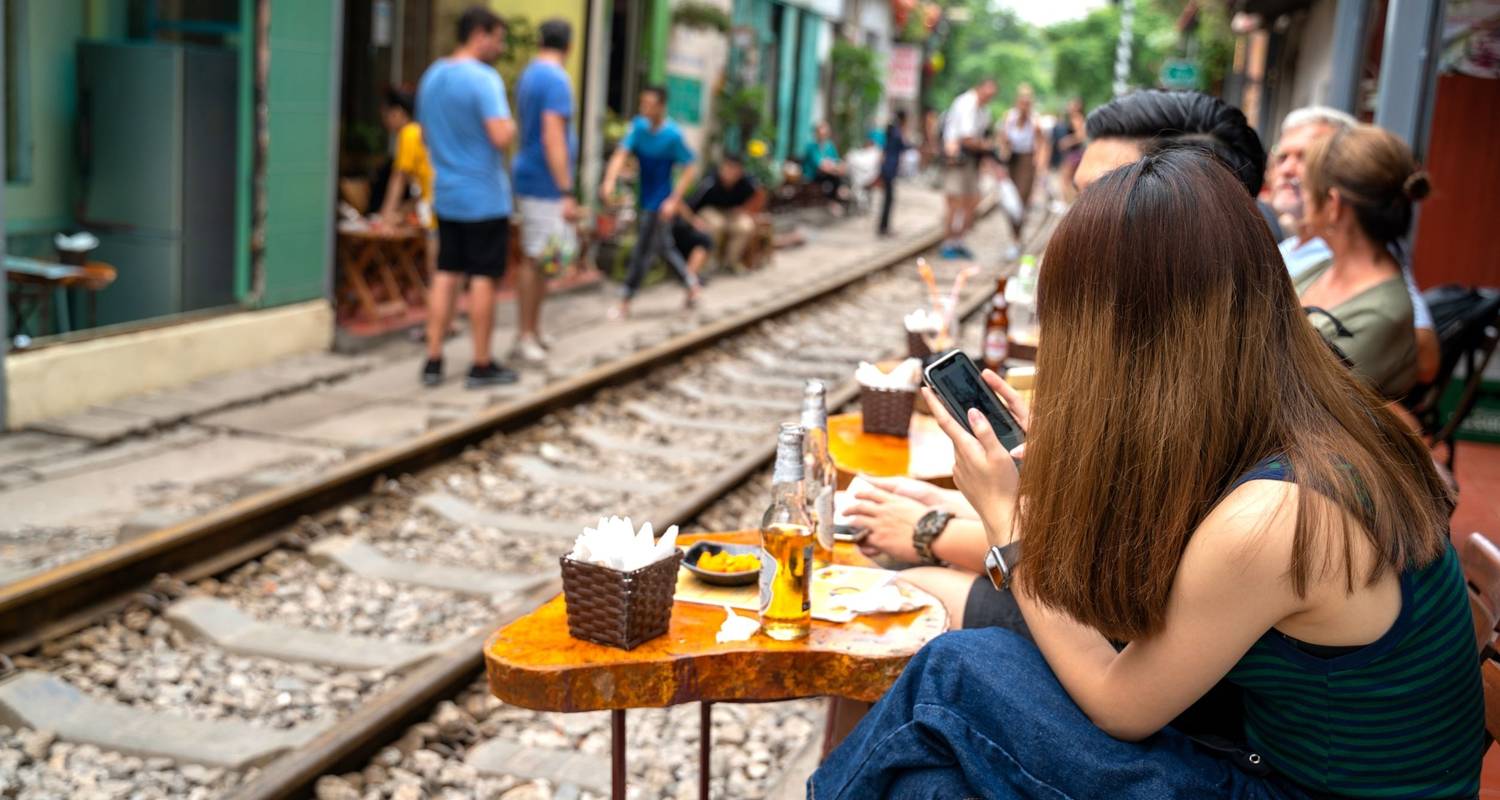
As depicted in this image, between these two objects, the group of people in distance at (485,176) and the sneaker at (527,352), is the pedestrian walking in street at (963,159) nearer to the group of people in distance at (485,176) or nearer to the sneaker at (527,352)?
the group of people in distance at (485,176)

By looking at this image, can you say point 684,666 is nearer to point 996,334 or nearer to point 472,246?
point 996,334

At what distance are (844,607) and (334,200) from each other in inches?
309

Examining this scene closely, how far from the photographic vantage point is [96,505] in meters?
5.70

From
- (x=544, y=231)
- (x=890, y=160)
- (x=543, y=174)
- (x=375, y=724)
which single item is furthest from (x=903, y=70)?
(x=375, y=724)

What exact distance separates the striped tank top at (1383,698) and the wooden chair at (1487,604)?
237 mm

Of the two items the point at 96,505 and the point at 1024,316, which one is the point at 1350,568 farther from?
the point at 1024,316

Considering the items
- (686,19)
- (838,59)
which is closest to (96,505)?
(686,19)

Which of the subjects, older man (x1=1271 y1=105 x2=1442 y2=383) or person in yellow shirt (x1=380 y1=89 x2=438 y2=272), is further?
person in yellow shirt (x1=380 y1=89 x2=438 y2=272)

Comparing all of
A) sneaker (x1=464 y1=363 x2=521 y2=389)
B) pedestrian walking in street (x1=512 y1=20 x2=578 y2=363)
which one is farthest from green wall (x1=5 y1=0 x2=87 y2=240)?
sneaker (x1=464 y1=363 x2=521 y2=389)

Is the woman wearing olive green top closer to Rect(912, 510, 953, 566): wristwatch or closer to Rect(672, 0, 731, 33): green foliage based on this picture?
Rect(912, 510, 953, 566): wristwatch

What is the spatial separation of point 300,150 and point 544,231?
171 cm

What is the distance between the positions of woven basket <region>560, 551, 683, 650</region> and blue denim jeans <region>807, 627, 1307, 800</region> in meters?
0.42

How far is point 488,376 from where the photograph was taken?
844 centimetres

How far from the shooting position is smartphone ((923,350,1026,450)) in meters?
2.52
